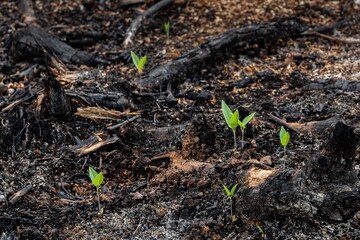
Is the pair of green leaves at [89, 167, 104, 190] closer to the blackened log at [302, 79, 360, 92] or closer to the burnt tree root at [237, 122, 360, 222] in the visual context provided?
the burnt tree root at [237, 122, 360, 222]

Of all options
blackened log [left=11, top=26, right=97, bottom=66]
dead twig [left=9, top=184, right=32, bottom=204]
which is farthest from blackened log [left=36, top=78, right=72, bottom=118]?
blackened log [left=11, top=26, right=97, bottom=66]

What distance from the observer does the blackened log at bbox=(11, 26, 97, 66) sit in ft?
12.6

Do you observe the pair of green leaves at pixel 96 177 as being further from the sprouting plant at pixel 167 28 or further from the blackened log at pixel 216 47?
the sprouting plant at pixel 167 28

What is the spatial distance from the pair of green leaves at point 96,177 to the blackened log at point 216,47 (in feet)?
3.14

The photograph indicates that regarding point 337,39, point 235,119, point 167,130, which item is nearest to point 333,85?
point 337,39

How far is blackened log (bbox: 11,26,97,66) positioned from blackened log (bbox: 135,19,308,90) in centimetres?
51

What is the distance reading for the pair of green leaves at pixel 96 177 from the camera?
103 inches

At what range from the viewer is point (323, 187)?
2191mm

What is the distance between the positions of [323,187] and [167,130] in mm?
1079

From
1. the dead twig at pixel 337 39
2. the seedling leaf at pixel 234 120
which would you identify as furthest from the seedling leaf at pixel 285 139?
the dead twig at pixel 337 39

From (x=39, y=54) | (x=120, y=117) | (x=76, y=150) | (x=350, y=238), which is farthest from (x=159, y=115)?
(x=350, y=238)

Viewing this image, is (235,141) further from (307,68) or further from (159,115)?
(307,68)

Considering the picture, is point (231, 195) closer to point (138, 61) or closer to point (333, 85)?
point (333, 85)

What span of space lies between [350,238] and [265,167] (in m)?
0.48
